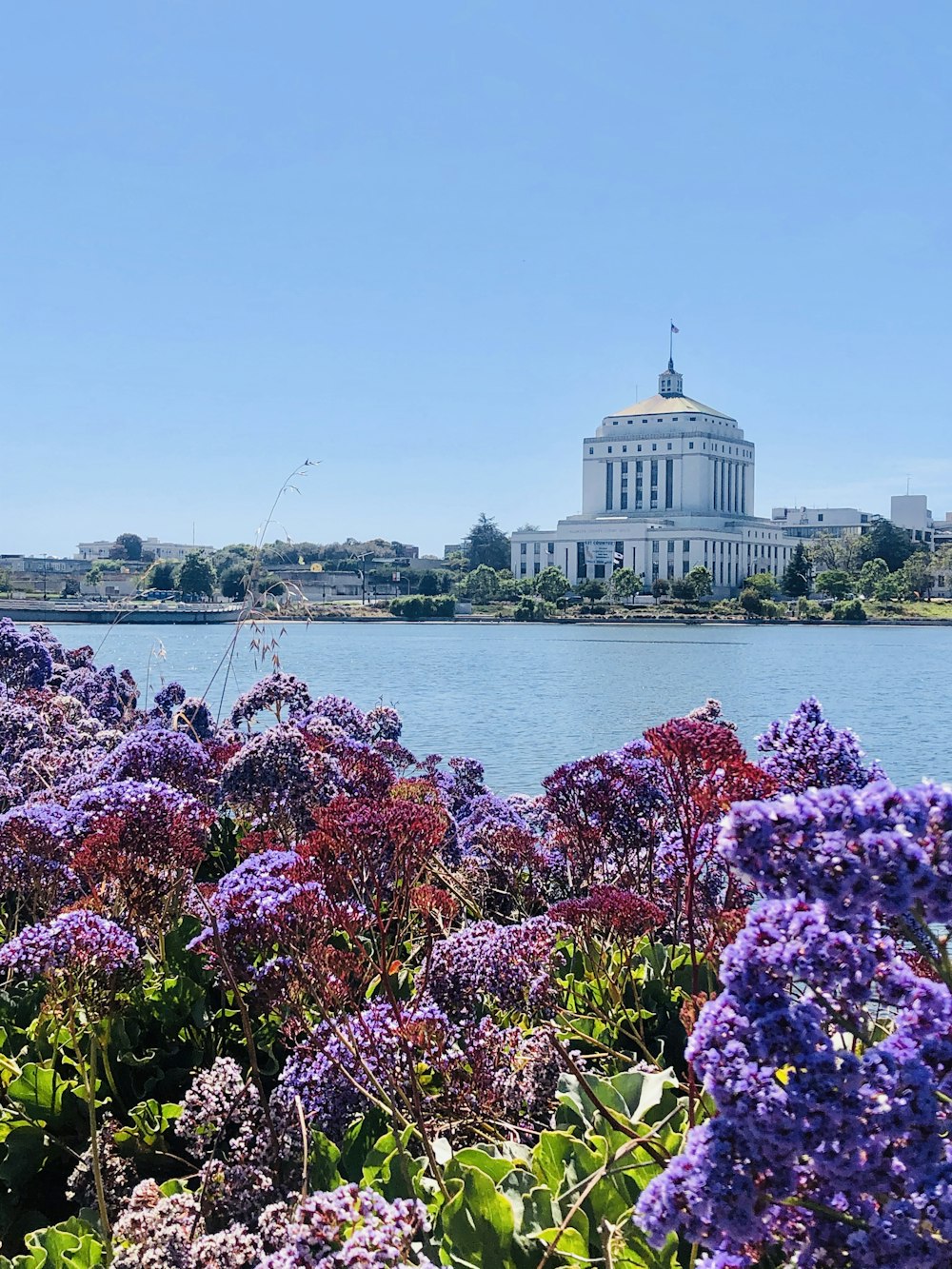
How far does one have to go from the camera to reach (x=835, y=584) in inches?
4887

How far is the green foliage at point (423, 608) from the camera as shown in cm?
12031

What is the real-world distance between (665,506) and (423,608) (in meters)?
39.5

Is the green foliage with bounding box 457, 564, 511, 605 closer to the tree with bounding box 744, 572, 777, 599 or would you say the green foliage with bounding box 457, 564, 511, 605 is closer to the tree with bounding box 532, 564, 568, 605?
the tree with bounding box 532, 564, 568, 605

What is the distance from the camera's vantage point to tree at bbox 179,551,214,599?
212 feet

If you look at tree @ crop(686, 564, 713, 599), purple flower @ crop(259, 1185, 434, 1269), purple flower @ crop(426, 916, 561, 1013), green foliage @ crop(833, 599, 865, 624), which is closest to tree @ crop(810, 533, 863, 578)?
tree @ crop(686, 564, 713, 599)

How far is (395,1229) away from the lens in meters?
1.54

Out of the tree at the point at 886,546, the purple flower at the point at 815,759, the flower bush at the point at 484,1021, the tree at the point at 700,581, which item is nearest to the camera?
the flower bush at the point at 484,1021

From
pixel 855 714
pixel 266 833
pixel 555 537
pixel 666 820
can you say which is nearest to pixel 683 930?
pixel 666 820

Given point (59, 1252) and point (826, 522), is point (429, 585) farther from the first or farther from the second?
point (59, 1252)

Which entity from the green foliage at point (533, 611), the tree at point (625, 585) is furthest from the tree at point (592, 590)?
the green foliage at point (533, 611)

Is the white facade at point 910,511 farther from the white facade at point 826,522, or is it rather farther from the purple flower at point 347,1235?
the purple flower at point 347,1235

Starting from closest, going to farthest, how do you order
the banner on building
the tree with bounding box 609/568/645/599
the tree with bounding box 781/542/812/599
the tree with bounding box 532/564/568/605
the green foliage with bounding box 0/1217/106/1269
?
the green foliage with bounding box 0/1217/106/1269, the tree with bounding box 609/568/645/599, the tree with bounding box 532/564/568/605, the tree with bounding box 781/542/812/599, the banner on building

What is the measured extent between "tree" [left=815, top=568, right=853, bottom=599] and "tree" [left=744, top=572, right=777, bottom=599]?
5.04 meters

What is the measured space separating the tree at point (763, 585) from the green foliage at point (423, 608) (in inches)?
1242
